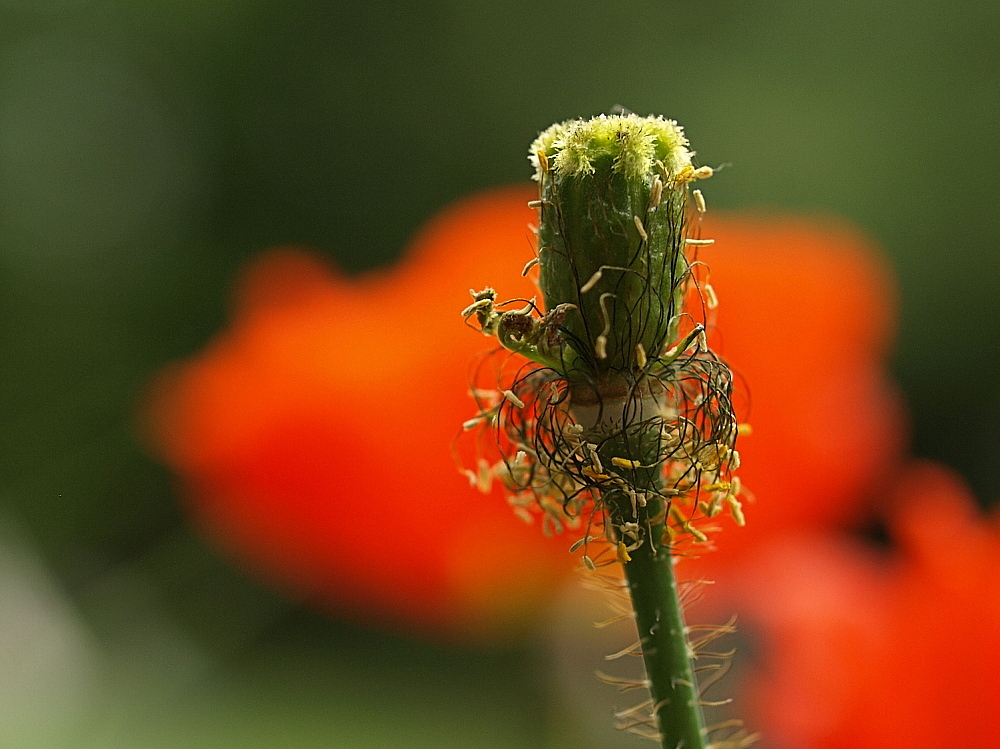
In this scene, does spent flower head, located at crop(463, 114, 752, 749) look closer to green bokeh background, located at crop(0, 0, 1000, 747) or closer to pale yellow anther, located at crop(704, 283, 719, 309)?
pale yellow anther, located at crop(704, 283, 719, 309)

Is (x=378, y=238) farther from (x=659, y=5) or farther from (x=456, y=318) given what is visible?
(x=456, y=318)

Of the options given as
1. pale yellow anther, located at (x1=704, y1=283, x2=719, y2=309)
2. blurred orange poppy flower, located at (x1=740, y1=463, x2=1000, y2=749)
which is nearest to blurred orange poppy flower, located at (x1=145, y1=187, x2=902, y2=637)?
blurred orange poppy flower, located at (x1=740, y1=463, x2=1000, y2=749)

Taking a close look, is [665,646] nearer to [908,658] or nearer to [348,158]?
[908,658]

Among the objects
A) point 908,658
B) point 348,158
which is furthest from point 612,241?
point 348,158

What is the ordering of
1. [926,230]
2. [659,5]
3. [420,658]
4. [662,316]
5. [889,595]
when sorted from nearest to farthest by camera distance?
[662,316] → [889,595] → [420,658] → [926,230] → [659,5]

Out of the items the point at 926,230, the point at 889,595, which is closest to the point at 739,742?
the point at 889,595

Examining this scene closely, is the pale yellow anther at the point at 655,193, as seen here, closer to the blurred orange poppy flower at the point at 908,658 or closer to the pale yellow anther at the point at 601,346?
the pale yellow anther at the point at 601,346
